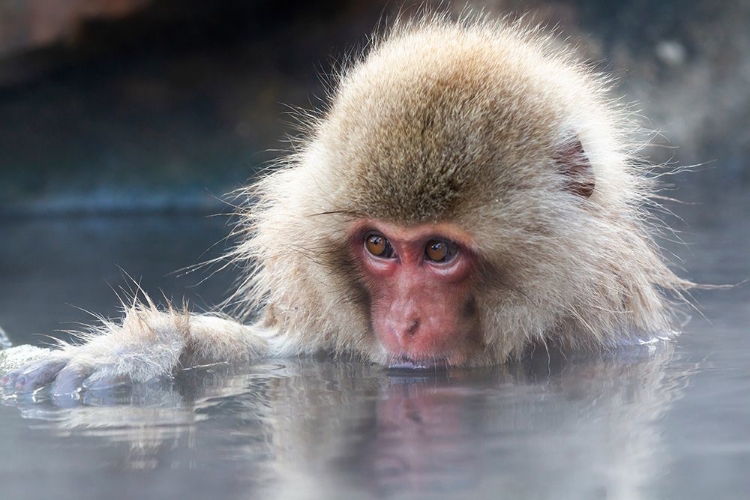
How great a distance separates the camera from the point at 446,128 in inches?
151

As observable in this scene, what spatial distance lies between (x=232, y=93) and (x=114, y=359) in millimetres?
9718

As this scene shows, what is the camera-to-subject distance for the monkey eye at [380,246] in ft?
13.1

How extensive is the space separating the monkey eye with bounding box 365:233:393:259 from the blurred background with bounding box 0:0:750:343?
25.9 ft

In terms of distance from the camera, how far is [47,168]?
1281 centimetres

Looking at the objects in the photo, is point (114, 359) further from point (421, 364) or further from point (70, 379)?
point (421, 364)

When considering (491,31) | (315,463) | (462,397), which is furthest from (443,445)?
(491,31)

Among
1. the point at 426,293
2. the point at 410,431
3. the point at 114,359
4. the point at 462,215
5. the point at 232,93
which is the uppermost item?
the point at 232,93

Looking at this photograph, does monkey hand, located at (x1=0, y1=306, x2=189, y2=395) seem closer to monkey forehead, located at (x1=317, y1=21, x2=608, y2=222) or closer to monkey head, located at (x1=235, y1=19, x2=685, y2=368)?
monkey head, located at (x1=235, y1=19, x2=685, y2=368)

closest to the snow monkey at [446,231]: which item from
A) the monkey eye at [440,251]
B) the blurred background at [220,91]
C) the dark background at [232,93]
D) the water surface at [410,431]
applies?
the monkey eye at [440,251]

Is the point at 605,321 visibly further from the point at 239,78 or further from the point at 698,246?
the point at 239,78

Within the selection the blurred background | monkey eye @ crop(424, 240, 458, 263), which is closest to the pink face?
monkey eye @ crop(424, 240, 458, 263)

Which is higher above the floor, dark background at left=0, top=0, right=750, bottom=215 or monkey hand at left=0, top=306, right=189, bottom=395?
dark background at left=0, top=0, right=750, bottom=215

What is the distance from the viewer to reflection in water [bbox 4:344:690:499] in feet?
7.88

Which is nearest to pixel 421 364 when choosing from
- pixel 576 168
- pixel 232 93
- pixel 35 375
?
pixel 576 168
